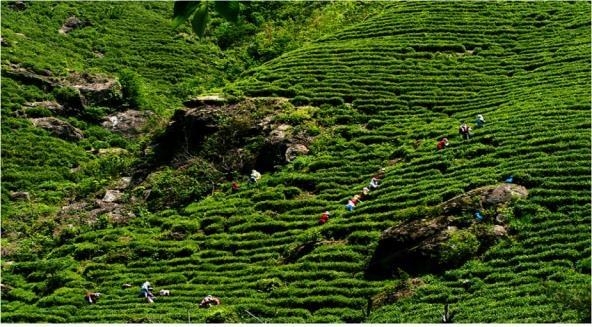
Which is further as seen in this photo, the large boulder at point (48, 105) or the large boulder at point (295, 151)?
the large boulder at point (48, 105)

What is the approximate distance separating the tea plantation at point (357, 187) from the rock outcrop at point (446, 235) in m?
0.39

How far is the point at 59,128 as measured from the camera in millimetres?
49219

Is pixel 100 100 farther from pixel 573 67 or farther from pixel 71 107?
pixel 573 67

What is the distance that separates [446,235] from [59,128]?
31.1m

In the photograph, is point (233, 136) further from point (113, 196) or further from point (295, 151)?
point (113, 196)

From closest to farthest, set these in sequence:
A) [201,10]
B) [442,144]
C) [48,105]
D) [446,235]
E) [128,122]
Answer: [201,10] → [446,235] → [442,144] → [48,105] → [128,122]

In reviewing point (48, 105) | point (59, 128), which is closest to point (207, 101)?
point (59, 128)

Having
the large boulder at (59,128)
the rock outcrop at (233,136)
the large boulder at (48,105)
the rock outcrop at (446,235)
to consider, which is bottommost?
the large boulder at (59,128)

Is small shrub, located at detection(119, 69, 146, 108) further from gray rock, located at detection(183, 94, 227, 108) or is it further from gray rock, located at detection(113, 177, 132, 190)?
gray rock, located at detection(113, 177, 132, 190)

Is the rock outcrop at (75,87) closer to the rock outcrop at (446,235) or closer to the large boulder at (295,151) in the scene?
the large boulder at (295,151)

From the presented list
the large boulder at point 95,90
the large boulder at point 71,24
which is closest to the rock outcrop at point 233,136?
the large boulder at point 95,90

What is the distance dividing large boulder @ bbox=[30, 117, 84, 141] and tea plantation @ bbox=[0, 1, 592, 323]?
944 mm

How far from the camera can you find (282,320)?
24.2 metres

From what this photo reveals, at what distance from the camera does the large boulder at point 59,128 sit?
48.9 meters
